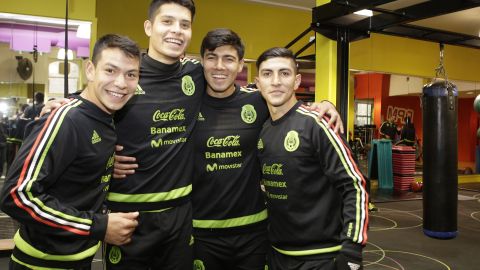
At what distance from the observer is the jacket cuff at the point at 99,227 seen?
1575 millimetres

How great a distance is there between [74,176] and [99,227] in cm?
23

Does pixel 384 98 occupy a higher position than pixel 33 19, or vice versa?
pixel 33 19

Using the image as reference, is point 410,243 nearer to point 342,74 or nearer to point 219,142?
point 342,74

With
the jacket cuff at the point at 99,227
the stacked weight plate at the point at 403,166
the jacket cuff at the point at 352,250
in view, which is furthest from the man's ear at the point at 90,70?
the stacked weight plate at the point at 403,166

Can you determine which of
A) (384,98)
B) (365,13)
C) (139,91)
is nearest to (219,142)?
(139,91)

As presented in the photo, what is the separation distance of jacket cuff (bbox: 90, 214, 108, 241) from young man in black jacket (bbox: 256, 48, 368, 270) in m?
0.83

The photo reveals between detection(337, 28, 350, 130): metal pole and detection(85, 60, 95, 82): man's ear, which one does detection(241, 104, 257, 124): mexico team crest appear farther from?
detection(337, 28, 350, 130): metal pole

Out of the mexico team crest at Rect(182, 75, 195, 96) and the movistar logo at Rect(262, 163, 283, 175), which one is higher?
the mexico team crest at Rect(182, 75, 195, 96)

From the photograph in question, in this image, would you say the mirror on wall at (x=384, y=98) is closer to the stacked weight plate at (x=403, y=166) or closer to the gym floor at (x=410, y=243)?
the stacked weight plate at (x=403, y=166)

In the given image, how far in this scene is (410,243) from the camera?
5039 mm

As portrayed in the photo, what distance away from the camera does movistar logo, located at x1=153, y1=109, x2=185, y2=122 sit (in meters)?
1.95

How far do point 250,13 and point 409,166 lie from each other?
15.4 ft

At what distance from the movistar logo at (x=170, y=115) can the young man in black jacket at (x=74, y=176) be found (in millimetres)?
179

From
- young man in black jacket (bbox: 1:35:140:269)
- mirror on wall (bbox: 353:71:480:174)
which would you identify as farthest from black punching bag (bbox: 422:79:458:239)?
mirror on wall (bbox: 353:71:480:174)
